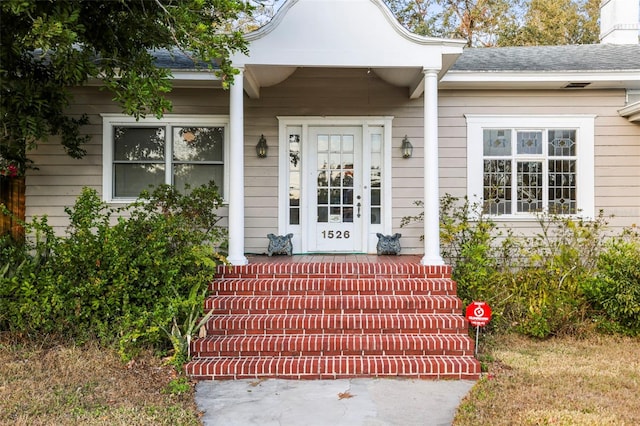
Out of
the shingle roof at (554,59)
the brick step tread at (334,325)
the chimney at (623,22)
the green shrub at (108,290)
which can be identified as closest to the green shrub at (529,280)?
the brick step tread at (334,325)

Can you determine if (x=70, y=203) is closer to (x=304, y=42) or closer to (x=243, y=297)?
(x=243, y=297)

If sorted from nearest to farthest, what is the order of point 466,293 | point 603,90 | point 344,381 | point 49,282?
point 344,381
point 49,282
point 466,293
point 603,90

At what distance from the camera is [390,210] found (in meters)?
7.11

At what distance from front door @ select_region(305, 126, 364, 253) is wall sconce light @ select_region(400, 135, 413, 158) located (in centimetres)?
67

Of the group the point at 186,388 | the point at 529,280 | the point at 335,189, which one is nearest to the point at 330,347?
the point at 186,388

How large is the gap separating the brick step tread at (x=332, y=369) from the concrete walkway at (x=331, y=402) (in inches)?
3.2

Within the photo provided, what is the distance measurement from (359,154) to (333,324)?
3295 millimetres

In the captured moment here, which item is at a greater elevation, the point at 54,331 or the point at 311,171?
the point at 311,171

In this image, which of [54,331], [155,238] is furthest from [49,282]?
[155,238]

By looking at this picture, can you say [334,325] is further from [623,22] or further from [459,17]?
[459,17]

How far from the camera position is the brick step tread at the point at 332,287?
202 inches

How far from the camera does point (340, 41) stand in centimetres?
565

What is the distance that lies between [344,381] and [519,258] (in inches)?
137

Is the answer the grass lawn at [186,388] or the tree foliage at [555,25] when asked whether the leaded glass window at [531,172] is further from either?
the tree foliage at [555,25]
